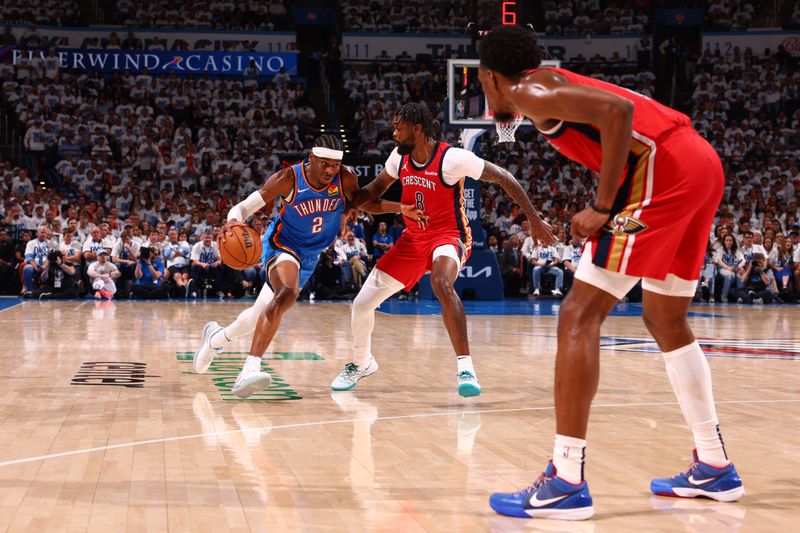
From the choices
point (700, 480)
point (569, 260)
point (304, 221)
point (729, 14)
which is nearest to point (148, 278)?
point (569, 260)

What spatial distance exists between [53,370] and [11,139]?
56.0 ft

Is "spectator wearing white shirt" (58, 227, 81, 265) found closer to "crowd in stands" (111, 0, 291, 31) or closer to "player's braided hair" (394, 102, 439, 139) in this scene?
"crowd in stands" (111, 0, 291, 31)

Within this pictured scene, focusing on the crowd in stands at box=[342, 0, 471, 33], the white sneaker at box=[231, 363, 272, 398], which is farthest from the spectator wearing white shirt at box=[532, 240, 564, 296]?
the white sneaker at box=[231, 363, 272, 398]

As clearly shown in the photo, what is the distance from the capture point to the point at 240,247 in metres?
6.89

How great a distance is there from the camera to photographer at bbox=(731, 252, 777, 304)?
18.7 metres

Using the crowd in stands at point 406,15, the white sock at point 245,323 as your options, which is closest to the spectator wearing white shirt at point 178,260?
the white sock at point 245,323

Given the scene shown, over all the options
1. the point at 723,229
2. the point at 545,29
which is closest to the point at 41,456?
the point at 723,229

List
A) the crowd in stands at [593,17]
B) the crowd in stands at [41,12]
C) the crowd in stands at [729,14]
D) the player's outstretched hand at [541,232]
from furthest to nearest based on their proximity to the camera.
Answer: the crowd in stands at [593,17]
the crowd in stands at [729,14]
the crowd in stands at [41,12]
the player's outstretched hand at [541,232]

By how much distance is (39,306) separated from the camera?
15.4 metres

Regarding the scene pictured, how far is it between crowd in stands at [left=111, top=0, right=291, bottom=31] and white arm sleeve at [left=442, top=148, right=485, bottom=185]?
21.9 meters

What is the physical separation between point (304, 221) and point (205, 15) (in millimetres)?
22850

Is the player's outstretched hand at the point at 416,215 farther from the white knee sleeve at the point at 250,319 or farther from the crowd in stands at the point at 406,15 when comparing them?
the crowd in stands at the point at 406,15

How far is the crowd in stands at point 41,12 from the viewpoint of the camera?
26500 millimetres

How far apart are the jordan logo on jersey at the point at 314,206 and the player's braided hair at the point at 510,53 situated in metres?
3.37
